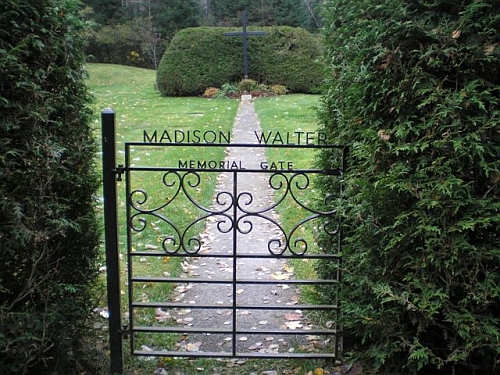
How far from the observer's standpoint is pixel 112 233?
→ 302 centimetres

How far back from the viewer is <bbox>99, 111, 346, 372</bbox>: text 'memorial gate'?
3051mm

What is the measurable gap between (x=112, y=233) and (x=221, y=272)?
1.99m

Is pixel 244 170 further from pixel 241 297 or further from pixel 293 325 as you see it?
pixel 241 297

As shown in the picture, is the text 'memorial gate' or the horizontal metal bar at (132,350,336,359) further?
the horizontal metal bar at (132,350,336,359)

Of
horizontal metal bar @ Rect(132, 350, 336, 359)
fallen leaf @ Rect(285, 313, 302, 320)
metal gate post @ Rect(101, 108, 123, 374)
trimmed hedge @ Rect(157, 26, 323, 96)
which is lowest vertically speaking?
fallen leaf @ Rect(285, 313, 302, 320)

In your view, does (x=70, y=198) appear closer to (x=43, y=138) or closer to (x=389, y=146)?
(x=43, y=138)

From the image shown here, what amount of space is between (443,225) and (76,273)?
6.96 feet

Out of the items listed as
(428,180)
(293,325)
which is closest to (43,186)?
(428,180)

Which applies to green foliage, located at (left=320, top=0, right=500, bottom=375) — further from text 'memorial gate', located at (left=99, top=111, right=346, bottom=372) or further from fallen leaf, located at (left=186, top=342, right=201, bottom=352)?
fallen leaf, located at (left=186, top=342, right=201, bottom=352)

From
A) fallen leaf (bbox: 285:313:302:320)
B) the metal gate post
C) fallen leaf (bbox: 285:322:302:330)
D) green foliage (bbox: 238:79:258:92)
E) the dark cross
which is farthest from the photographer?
green foliage (bbox: 238:79:258:92)

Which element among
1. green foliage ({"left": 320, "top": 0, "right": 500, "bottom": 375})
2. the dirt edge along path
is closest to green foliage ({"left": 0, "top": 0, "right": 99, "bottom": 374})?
the dirt edge along path

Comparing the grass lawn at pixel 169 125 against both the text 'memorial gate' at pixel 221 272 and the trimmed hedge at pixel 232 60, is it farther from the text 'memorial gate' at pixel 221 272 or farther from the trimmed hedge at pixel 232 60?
the trimmed hedge at pixel 232 60

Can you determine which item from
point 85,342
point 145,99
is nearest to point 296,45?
point 145,99

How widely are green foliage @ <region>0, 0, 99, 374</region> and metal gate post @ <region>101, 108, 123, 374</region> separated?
14cm
